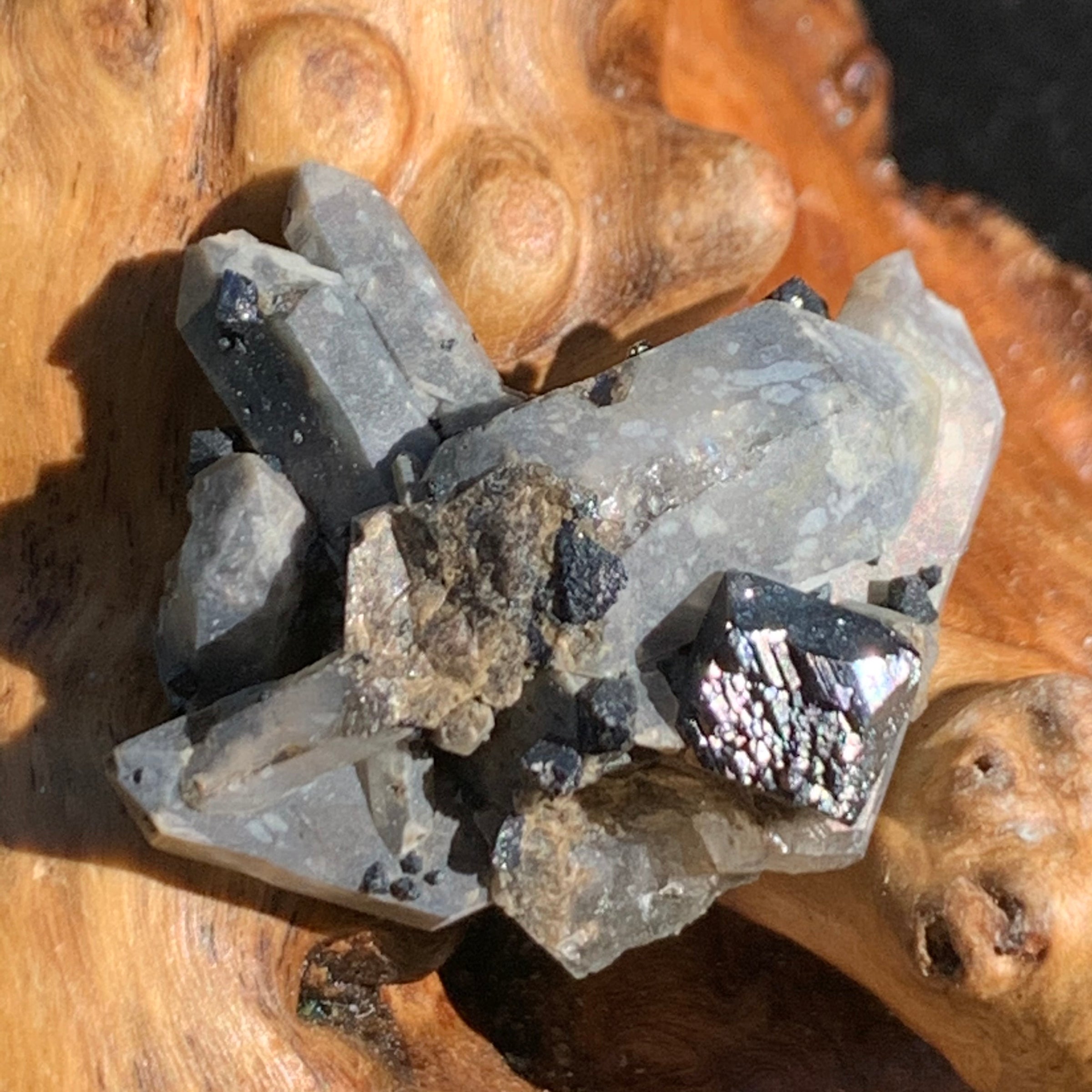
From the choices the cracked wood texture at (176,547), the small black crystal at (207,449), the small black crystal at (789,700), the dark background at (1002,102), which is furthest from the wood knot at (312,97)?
the dark background at (1002,102)

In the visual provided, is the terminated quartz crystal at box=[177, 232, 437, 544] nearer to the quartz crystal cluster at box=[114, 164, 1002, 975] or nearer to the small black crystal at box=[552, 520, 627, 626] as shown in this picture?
the quartz crystal cluster at box=[114, 164, 1002, 975]

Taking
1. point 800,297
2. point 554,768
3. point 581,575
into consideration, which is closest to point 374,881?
Answer: point 554,768

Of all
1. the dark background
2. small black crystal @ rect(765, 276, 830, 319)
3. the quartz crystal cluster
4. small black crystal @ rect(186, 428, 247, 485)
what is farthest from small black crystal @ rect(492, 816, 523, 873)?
the dark background

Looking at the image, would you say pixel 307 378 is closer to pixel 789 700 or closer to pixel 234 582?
pixel 234 582

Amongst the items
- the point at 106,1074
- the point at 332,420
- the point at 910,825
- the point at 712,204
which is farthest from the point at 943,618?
the point at 106,1074

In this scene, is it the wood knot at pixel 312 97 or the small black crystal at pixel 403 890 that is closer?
the small black crystal at pixel 403 890

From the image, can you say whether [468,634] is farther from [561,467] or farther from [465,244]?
[465,244]

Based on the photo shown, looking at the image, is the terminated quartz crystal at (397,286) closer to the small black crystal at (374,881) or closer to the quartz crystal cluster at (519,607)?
the quartz crystal cluster at (519,607)
